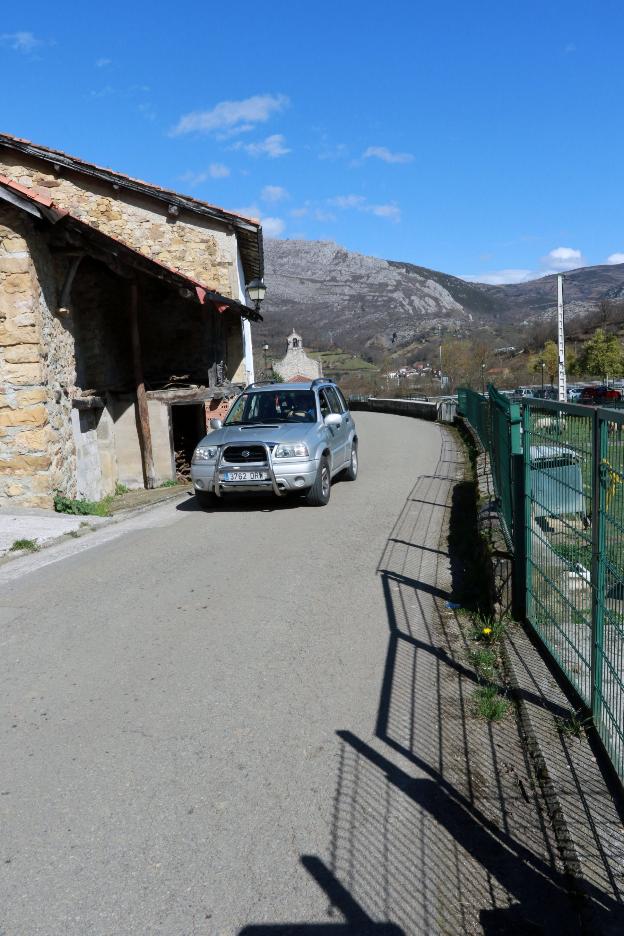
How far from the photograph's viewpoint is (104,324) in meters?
15.6

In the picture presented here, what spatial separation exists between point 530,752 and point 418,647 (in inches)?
66.6

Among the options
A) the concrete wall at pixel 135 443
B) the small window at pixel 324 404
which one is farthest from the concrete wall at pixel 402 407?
the small window at pixel 324 404

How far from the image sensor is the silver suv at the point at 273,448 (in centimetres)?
1073

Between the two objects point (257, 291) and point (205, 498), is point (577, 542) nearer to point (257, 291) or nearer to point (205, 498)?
point (205, 498)

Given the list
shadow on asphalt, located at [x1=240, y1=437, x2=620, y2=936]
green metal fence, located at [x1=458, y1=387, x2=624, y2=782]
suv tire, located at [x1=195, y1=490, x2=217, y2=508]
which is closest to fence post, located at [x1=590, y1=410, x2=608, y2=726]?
green metal fence, located at [x1=458, y1=387, x2=624, y2=782]

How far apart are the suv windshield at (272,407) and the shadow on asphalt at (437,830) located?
720cm

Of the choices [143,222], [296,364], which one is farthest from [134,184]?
[296,364]

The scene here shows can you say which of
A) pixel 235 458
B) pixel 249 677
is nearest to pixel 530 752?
pixel 249 677

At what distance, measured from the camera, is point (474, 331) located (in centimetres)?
12394

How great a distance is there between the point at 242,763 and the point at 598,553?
2.07m

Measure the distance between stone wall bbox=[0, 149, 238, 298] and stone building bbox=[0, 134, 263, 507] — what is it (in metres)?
0.03

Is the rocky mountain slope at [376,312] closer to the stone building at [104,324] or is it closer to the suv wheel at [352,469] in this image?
the stone building at [104,324]

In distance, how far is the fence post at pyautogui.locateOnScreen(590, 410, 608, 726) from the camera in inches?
139

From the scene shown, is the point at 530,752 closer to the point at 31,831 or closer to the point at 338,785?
the point at 338,785
